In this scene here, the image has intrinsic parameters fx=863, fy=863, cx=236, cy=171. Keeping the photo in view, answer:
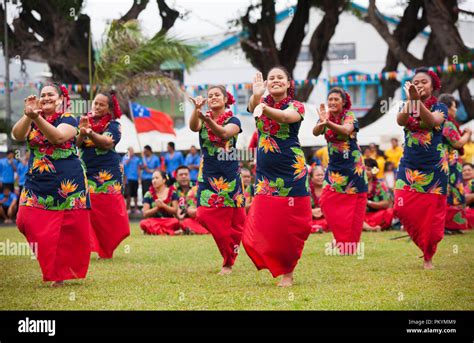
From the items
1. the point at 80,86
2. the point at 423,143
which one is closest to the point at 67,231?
the point at 423,143

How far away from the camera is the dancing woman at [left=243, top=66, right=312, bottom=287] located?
24.9ft

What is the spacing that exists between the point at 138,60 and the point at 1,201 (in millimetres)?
4952

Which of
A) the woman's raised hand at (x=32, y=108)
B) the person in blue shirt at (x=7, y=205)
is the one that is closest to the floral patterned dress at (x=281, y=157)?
the woman's raised hand at (x=32, y=108)

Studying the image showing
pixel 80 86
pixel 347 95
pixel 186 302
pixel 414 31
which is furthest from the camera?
pixel 414 31

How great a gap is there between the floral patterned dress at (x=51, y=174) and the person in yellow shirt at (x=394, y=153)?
1139 centimetres

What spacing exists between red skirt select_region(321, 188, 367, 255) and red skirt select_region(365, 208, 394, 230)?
423cm

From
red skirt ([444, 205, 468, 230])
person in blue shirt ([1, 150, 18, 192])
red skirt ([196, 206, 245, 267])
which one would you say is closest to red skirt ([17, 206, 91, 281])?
red skirt ([196, 206, 245, 267])

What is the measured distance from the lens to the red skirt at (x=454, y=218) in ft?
43.0

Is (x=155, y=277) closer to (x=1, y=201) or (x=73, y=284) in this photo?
(x=73, y=284)

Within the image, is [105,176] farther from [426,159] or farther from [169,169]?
[169,169]

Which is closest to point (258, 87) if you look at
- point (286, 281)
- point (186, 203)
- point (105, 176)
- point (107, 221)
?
point (286, 281)

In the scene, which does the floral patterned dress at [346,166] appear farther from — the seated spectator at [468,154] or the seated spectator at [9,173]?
the seated spectator at [9,173]

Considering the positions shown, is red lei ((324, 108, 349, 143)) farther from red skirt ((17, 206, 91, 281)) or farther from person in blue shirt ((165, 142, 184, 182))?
person in blue shirt ((165, 142, 184, 182))

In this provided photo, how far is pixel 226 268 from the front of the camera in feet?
29.2
